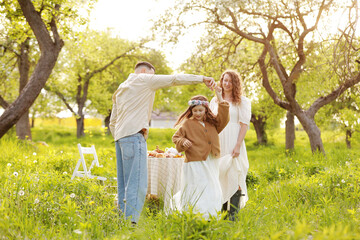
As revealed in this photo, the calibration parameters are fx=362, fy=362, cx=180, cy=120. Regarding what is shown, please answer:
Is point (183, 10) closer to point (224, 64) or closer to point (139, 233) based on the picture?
point (224, 64)

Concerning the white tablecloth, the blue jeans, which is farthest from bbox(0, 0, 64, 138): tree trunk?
the blue jeans

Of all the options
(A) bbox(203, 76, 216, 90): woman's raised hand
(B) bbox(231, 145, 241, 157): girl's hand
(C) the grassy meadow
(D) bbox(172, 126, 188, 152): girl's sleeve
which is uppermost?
(A) bbox(203, 76, 216, 90): woman's raised hand

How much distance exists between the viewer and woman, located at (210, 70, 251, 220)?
4.68m

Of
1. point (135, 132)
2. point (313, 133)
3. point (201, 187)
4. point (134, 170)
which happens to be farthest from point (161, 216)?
point (313, 133)

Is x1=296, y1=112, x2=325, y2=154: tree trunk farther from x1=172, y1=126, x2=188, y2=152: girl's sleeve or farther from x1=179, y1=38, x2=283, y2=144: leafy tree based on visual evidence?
x1=172, y1=126, x2=188, y2=152: girl's sleeve

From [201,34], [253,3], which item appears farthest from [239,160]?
[201,34]

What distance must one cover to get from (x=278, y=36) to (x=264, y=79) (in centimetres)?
332

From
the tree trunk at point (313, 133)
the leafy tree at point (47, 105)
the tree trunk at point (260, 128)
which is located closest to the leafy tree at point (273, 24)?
the tree trunk at point (313, 133)

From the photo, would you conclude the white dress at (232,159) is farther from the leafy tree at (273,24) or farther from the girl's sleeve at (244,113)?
the leafy tree at (273,24)

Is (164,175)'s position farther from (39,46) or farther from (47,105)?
(47,105)

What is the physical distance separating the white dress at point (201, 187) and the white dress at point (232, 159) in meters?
0.45

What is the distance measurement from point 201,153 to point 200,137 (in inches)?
7.7

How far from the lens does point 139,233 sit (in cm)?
348

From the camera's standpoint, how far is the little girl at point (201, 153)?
13.4 ft
